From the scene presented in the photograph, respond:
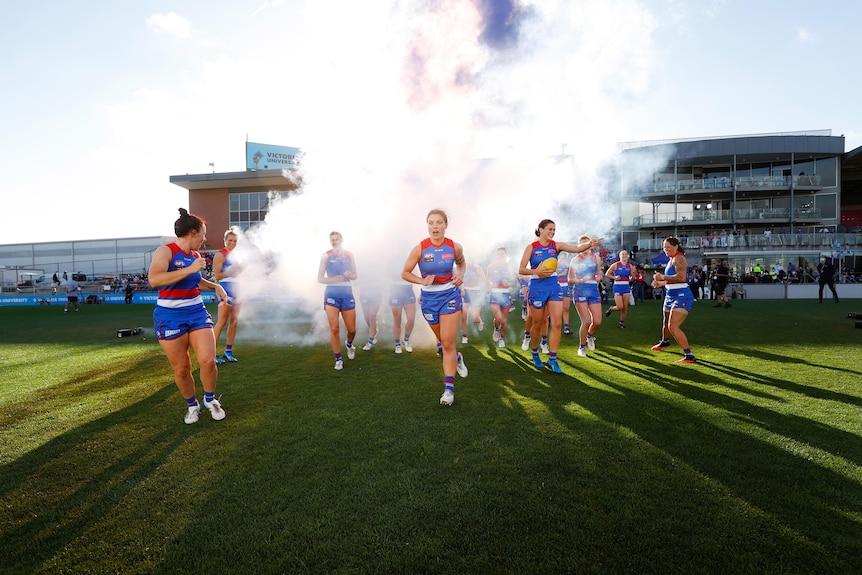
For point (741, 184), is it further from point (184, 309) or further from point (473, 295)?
point (184, 309)

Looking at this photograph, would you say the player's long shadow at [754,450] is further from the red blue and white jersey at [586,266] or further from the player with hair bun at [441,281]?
the red blue and white jersey at [586,266]

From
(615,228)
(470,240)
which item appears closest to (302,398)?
(470,240)

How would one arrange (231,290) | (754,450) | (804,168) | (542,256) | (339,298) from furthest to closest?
1. (804,168)
2. (231,290)
3. (339,298)
4. (542,256)
5. (754,450)

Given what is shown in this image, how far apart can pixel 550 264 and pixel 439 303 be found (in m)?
2.22

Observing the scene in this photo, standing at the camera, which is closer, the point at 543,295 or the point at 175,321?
the point at 175,321

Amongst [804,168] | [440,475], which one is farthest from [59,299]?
[804,168]

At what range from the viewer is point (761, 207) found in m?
43.2

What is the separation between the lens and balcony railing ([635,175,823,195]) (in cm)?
4126

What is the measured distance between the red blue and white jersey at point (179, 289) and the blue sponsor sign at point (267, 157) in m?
51.6

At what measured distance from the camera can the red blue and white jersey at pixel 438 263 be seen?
5.63 metres

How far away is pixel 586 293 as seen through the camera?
28.9 ft

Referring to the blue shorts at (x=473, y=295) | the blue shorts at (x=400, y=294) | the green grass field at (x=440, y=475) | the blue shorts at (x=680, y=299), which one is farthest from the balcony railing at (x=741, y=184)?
the blue shorts at (x=400, y=294)

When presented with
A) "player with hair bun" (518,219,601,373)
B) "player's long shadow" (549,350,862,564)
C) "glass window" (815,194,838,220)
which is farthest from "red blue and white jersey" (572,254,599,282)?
"glass window" (815,194,838,220)

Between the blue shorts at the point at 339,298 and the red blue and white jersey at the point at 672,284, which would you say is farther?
the red blue and white jersey at the point at 672,284
